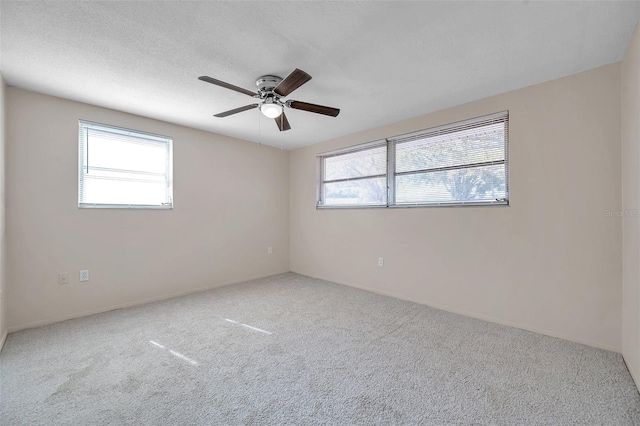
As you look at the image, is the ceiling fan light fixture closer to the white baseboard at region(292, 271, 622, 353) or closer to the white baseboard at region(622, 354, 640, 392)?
the white baseboard at region(292, 271, 622, 353)

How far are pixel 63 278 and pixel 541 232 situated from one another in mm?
4856

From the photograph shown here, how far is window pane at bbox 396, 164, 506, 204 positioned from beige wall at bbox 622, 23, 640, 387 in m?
0.89

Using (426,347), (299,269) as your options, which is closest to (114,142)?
(299,269)

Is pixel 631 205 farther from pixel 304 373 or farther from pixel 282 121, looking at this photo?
pixel 282 121

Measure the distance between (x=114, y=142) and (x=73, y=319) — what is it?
6.69 feet

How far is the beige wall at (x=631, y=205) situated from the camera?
179 cm

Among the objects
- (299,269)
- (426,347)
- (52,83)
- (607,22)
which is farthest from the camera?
(299,269)

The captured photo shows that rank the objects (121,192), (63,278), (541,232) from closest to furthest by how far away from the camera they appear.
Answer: (541,232) < (63,278) < (121,192)

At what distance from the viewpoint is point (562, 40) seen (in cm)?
191

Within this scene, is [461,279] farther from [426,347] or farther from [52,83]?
[52,83]

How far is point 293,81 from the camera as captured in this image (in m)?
1.98

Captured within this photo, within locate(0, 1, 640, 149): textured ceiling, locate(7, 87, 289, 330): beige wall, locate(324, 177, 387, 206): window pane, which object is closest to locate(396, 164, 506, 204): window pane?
locate(324, 177, 387, 206): window pane

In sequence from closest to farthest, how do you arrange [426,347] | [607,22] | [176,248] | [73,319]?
[607,22] → [426,347] → [73,319] → [176,248]

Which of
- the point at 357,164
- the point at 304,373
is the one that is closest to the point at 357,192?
the point at 357,164
